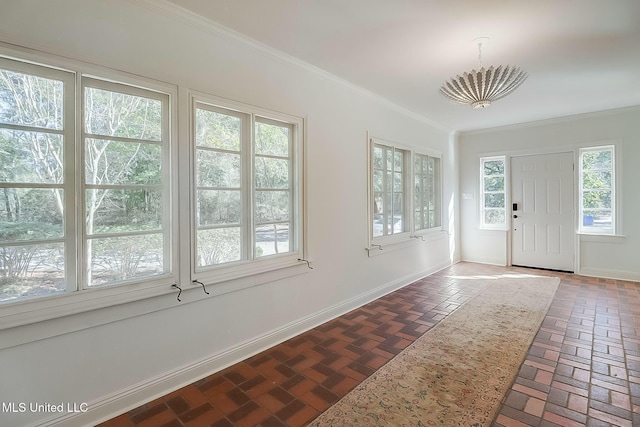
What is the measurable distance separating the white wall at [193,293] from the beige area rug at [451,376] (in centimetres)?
103

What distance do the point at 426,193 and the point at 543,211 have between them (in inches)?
88.0

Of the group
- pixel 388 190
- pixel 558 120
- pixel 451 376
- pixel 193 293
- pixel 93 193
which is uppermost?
pixel 558 120

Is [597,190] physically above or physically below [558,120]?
below

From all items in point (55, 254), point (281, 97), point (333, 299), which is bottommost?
point (333, 299)

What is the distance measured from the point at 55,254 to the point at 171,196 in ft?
2.36

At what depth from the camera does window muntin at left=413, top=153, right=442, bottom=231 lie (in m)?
5.13

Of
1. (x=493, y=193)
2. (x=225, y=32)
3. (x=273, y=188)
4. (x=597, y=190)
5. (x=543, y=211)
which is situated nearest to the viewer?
(x=225, y=32)

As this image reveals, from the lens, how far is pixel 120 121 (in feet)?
6.55

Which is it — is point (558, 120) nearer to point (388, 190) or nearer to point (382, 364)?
point (388, 190)

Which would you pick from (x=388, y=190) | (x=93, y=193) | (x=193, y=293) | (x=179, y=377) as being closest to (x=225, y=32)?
(x=93, y=193)

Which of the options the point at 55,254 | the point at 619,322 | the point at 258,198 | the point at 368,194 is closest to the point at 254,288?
the point at 258,198

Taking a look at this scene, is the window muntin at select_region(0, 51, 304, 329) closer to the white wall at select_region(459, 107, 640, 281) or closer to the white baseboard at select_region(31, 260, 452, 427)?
the white baseboard at select_region(31, 260, 452, 427)

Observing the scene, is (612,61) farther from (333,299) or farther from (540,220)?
(333,299)

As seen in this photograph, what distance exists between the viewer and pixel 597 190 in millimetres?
5133
